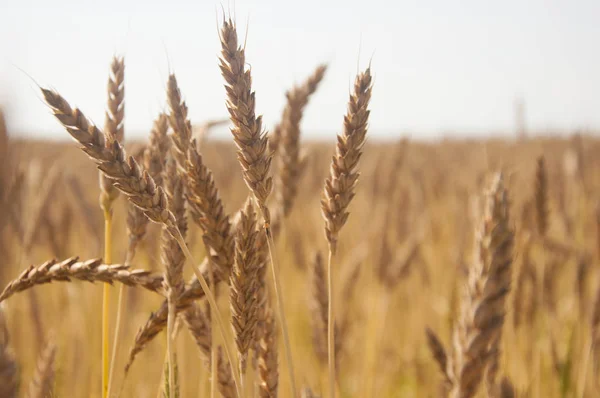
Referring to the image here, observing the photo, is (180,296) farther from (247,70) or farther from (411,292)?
(411,292)

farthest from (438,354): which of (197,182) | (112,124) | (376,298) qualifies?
(376,298)

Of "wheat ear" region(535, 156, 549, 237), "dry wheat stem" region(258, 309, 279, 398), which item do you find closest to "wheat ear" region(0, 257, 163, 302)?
"dry wheat stem" region(258, 309, 279, 398)

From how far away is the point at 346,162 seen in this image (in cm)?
75

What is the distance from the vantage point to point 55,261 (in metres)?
0.76

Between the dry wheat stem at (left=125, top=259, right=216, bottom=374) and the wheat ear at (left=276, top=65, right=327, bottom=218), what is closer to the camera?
the dry wheat stem at (left=125, top=259, right=216, bottom=374)

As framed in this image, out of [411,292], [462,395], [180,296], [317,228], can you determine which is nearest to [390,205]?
[411,292]

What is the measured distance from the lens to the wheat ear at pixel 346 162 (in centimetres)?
74

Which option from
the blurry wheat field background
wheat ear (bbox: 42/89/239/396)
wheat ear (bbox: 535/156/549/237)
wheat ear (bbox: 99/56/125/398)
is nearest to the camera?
wheat ear (bbox: 42/89/239/396)

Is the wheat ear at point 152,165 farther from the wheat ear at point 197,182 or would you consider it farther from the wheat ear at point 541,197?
the wheat ear at point 541,197

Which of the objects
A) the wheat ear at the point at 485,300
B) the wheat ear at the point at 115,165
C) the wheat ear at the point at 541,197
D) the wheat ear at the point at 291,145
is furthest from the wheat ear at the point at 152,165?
the wheat ear at the point at 541,197

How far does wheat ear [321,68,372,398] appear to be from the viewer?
29.1 inches

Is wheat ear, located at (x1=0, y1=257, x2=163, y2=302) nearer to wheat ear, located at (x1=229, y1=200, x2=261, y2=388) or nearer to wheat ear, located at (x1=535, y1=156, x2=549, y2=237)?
wheat ear, located at (x1=229, y1=200, x2=261, y2=388)

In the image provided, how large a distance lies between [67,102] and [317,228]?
129 inches

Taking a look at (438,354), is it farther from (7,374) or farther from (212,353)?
(7,374)
